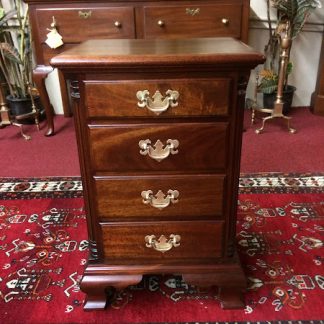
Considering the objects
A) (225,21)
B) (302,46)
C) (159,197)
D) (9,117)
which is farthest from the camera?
(302,46)

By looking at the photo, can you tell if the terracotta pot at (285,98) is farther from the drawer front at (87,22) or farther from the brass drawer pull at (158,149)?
the brass drawer pull at (158,149)

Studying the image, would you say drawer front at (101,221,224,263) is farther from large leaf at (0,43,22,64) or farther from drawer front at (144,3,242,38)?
large leaf at (0,43,22,64)

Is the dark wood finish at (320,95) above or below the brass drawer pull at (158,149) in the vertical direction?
below

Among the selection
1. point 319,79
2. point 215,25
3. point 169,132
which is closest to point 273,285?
point 169,132

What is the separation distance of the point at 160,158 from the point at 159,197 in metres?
0.12

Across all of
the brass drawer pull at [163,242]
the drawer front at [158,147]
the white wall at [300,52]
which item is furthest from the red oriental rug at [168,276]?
the white wall at [300,52]

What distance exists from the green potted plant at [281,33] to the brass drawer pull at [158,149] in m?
1.79

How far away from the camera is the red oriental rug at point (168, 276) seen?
43.1 inches

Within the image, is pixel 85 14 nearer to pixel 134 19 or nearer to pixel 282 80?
pixel 134 19

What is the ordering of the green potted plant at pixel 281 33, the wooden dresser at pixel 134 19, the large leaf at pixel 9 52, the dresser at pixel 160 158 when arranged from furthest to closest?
the large leaf at pixel 9 52
the green potted plant at pixel 281 33
the wooden dresser at pixel 134 19
the dresser at pixel 160 158

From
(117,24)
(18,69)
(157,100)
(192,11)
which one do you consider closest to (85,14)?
(117,24)

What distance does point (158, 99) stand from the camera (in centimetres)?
90

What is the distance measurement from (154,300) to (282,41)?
6.09ft

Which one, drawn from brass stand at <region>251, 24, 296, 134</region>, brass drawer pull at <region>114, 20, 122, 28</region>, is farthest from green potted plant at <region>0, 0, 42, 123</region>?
brass stand at <region>251, 24, 296, 134</region>
